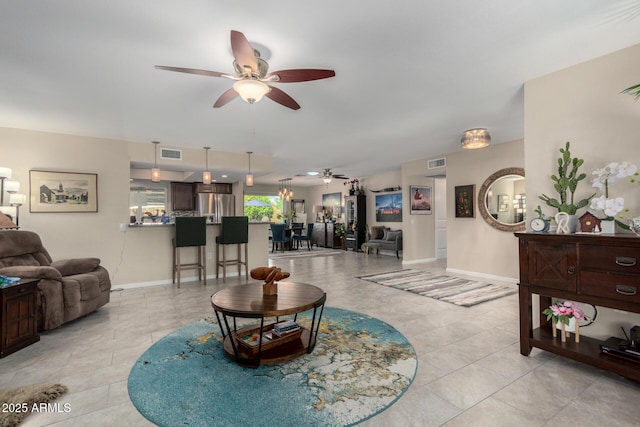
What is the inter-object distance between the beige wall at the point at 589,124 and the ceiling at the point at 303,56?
0.49 feet

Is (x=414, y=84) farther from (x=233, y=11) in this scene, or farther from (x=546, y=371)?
(x=546, y=371)

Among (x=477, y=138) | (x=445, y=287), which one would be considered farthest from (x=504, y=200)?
(x=445, y=287)

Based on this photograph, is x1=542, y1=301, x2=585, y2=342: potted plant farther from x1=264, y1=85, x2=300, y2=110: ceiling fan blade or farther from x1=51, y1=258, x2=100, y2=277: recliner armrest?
x1=51, y1=258, x2=100, y2=277: recliner armrest

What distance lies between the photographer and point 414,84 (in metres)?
2.97

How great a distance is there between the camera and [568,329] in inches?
97.3

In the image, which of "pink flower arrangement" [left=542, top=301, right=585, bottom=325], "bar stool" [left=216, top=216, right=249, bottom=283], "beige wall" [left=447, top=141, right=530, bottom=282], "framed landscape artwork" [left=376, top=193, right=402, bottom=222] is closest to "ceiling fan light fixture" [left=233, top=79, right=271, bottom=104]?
"pink flower arrangement" [left=542, top=301, right=585, bottom=325]

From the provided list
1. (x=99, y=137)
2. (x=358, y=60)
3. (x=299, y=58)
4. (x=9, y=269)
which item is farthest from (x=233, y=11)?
(x=99, y=137)

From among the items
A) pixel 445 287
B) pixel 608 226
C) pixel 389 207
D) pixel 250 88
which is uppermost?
pixel 250 88

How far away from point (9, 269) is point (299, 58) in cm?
350

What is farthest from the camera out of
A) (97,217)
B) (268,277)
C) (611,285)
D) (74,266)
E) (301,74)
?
(97,217)

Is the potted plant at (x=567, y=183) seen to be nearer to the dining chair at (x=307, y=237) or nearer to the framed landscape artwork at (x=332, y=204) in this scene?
the dining chair at (x=307, y=237)

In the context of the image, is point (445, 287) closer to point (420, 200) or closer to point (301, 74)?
point (420, 200)

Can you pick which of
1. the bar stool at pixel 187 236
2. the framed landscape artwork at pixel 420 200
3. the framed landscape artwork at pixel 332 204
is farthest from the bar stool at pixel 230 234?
the framed landscape artwork at pixel 332 204

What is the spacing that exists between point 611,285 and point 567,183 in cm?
85
